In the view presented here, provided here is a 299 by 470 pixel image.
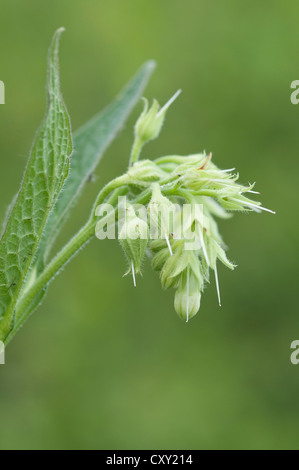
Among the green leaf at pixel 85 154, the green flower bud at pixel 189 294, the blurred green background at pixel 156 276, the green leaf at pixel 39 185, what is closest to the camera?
the green leaf at pixel 39 185

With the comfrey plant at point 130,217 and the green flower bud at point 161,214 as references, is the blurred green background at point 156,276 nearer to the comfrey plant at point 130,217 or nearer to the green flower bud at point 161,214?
the comfrey plant at point 130,217

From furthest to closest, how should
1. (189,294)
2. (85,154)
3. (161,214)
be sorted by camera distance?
(85,154)
(189,294)
(161,214)

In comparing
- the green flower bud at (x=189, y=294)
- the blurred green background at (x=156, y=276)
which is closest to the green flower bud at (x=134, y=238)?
the green flower bud at (x=189, y=294)

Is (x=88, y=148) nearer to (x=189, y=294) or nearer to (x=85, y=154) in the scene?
(x=85, y=154)

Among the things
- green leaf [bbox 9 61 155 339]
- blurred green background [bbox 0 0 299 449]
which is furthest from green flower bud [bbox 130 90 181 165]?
blurred green background [bbox 0 0 299 449]

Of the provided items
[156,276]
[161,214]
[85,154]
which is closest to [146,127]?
[85,154]

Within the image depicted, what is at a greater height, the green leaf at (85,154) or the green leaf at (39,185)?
the green leaf at (85,154)

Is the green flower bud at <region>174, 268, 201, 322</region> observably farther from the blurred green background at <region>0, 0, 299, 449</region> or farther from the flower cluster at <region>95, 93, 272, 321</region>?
the blurred green background at <region>0, 0, 299, 449</region>
